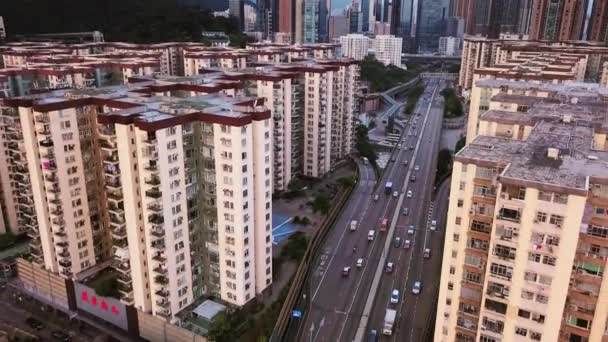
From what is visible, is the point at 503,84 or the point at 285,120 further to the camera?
the point at 285,120

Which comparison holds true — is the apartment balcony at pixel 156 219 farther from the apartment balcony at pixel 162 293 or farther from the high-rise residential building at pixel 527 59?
the high-rise residential building at pixel 527 59

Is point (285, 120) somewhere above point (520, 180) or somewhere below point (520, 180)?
below

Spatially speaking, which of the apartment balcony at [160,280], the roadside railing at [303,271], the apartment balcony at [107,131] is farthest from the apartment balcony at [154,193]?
the roadside railing at [303,271]

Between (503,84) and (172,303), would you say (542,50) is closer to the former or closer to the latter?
(503,84)

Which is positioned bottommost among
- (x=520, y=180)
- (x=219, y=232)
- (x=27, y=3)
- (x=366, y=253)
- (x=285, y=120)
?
(x=366, y=253)

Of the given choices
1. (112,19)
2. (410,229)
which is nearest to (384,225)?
(410,229)

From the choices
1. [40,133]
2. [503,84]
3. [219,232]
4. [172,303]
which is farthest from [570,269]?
[40,133]
